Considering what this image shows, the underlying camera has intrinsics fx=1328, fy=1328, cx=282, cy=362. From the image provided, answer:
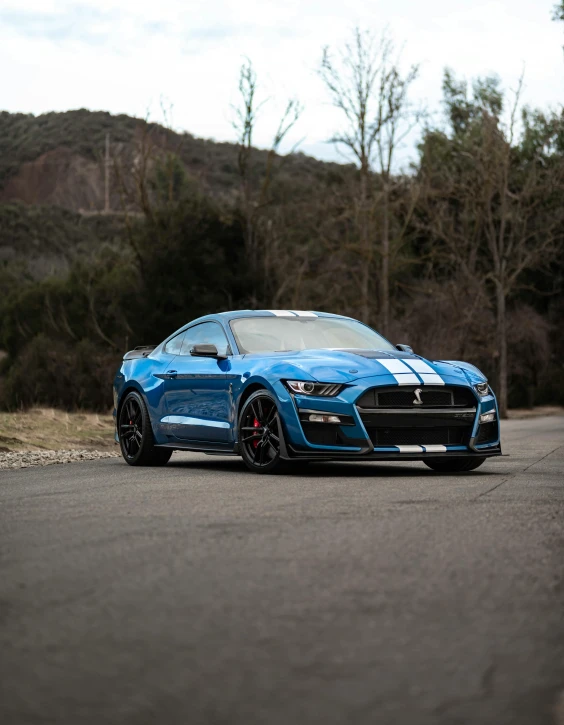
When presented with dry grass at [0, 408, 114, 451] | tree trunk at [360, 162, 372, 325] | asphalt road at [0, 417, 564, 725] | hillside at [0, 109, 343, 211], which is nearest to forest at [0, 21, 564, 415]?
tree trunk at [360, 162, 372, 325]

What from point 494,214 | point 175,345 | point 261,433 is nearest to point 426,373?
point 261,433

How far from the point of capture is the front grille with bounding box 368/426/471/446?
1125cm

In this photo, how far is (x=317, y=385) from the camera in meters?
11.2

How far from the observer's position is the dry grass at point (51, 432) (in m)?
16.6

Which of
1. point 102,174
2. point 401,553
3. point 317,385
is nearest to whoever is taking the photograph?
point 401,553

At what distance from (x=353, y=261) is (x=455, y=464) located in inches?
1987

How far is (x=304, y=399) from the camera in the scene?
11180 mm

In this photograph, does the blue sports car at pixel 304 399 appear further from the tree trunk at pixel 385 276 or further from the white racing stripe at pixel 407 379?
the tree trunk at pixel 385 276

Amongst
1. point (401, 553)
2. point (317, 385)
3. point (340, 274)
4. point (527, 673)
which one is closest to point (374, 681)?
point (527, 673)

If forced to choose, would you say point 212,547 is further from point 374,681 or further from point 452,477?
point 452,477

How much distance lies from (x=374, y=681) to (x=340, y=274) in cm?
5720

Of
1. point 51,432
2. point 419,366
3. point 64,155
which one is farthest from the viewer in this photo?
point 64,155

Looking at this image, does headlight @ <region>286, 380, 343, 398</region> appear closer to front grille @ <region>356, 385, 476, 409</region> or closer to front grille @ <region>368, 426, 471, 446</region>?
front grille @ <region>356, 385, 476, 409</region>

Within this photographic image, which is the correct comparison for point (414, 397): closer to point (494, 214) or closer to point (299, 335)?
point (299, 335)
